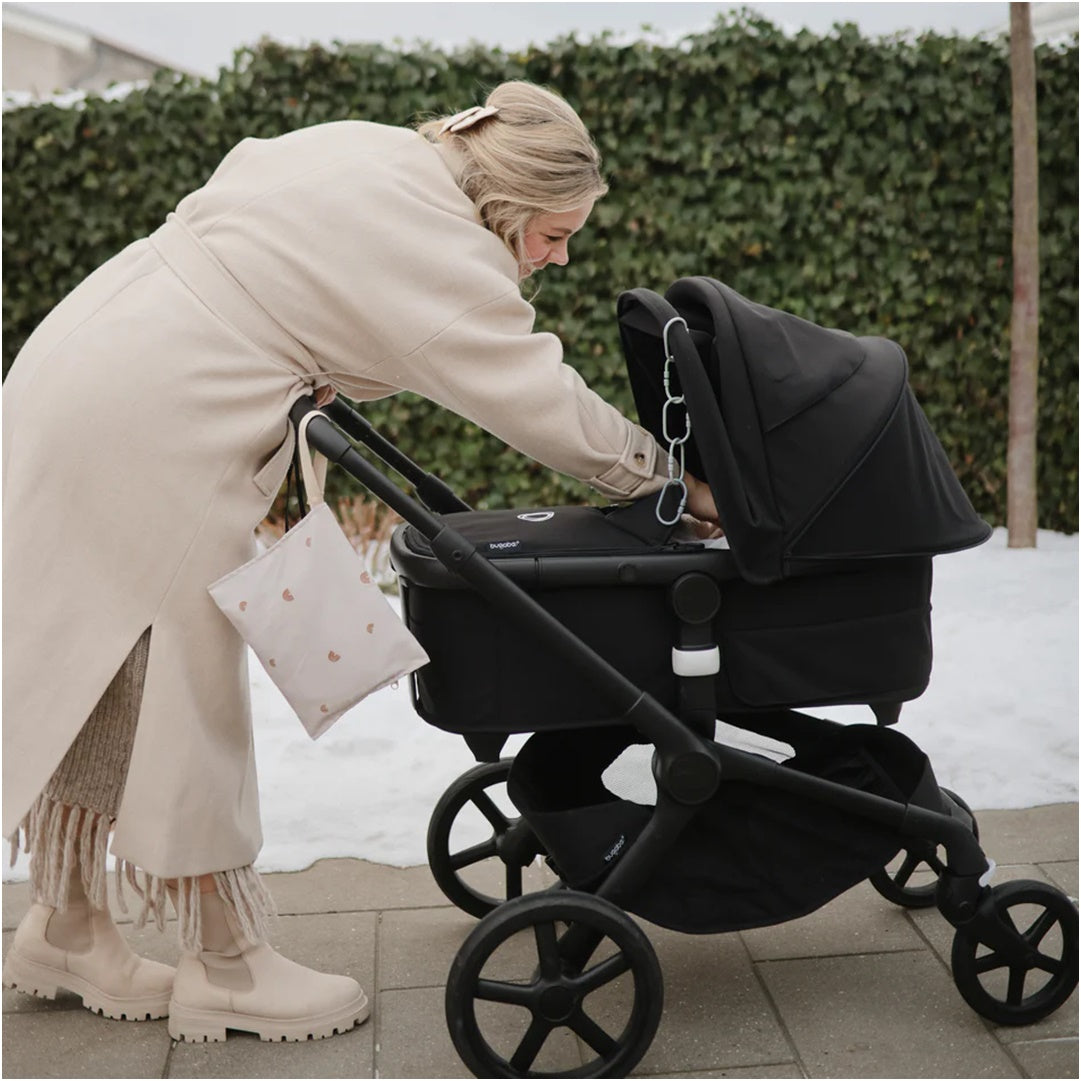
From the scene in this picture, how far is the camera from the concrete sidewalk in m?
2.34

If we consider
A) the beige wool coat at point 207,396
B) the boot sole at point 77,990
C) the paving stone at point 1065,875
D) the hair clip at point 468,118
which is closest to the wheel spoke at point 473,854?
the boot sole at point 77,990

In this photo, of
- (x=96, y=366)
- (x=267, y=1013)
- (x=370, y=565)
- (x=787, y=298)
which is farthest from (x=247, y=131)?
(x=267, y=1013)

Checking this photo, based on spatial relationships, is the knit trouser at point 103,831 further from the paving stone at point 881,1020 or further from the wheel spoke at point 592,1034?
the paving stone at point 881,1020

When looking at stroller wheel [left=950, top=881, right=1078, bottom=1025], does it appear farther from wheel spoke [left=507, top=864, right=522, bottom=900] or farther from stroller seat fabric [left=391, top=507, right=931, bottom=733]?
wheel spoke [left=507, top=864, right=522, bottom=900]

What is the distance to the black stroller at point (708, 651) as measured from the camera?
2.11 m

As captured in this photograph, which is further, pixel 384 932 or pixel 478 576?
pixel 384 932

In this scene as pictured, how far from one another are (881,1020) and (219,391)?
1659 mm

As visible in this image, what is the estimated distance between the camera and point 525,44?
5473 millimetres

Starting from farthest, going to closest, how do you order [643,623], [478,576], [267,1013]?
[267,1013] → [643,623] → [478,576]

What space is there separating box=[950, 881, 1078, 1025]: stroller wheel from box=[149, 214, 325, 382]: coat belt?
1566mm

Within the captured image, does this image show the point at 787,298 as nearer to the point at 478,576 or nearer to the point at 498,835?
the point at 498,835

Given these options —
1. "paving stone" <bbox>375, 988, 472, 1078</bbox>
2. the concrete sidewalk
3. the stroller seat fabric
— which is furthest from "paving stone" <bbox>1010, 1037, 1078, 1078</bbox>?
"paving stone" <bbox>375, 988, 472, 1078</bbox>

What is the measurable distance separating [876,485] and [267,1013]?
1464 mm

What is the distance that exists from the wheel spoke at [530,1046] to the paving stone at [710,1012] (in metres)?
0.21
